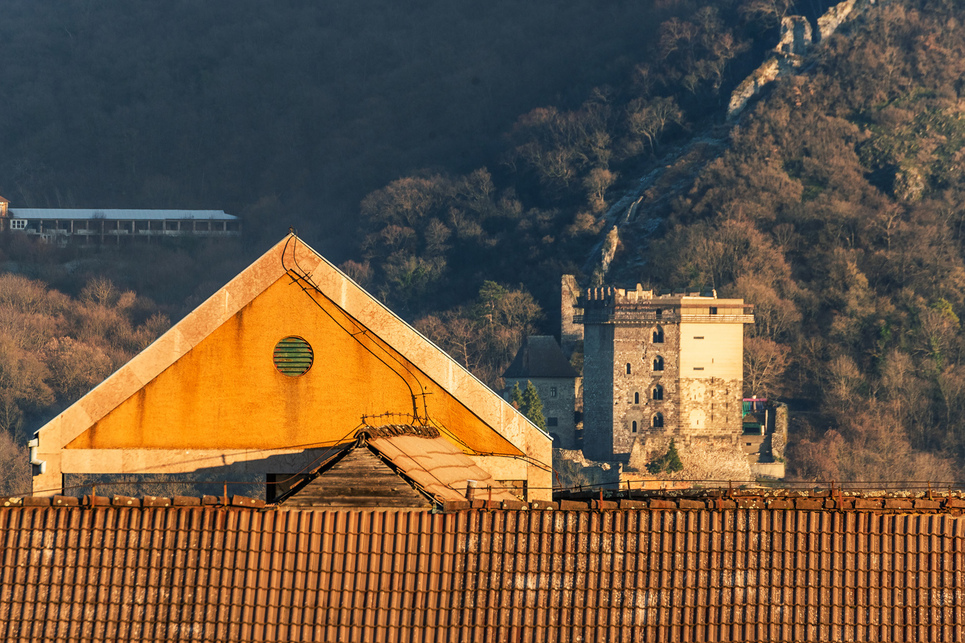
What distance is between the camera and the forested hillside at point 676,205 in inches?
4564

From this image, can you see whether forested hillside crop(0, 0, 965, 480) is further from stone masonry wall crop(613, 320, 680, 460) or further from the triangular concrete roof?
the triangular concrete roof

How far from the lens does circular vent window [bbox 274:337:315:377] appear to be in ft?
67.2

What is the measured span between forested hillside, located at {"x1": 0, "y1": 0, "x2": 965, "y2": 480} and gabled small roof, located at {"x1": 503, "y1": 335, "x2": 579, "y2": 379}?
292 inches

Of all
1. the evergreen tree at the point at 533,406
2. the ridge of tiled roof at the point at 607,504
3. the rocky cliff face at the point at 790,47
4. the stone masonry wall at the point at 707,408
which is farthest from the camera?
the rocky cliff face at the point at 790,47

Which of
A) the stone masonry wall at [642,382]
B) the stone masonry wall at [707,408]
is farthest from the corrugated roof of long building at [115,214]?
the stone masonry wall at [707,408]

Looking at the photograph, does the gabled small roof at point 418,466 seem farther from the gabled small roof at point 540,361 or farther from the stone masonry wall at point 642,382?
the gabled small roof at point 540,361

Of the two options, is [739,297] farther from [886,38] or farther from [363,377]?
[363,377]

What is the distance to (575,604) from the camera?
1381cm

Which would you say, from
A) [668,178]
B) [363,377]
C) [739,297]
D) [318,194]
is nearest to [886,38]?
[668,178]

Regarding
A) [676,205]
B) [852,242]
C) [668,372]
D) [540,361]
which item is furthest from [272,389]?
[676,205]

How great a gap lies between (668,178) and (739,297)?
32.3 metres

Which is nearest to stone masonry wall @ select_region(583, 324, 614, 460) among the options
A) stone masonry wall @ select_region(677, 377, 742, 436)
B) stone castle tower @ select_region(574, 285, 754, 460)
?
stone castle tower @ select_region(574, 285, 754, 460)

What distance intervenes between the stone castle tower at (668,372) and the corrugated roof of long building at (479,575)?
88805mm

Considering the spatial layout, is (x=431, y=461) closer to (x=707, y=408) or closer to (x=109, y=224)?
(x=707, y=408)
